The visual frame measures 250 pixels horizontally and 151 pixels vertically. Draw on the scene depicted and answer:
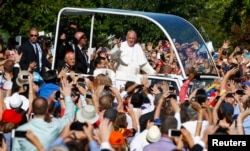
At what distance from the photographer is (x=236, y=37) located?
1463 inches

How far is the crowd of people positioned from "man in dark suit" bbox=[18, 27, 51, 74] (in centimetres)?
2

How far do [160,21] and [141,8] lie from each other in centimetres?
1761

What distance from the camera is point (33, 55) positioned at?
19.2m

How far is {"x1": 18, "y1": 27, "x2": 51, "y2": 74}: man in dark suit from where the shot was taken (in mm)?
19109

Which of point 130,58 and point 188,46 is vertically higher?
point 188,46

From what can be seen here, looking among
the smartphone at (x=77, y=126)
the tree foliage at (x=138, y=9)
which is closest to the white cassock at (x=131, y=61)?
the smartphone at (x=77, y=126)

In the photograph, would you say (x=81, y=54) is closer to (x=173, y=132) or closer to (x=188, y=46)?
(x=188, y=46)

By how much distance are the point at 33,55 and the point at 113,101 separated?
547 centimetres

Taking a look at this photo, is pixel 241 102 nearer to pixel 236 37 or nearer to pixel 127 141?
pixel 127 141

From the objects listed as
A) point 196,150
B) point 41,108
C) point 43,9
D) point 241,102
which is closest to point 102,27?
point 43,9

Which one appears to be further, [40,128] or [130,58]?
[130,58]

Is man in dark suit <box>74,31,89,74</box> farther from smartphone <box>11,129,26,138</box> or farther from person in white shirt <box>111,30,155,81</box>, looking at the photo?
smartphone <box>11,129,26,138</box>

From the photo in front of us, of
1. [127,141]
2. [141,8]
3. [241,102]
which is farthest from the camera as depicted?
[141,8]

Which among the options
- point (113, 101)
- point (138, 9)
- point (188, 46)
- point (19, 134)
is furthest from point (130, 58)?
point (138, 9)
